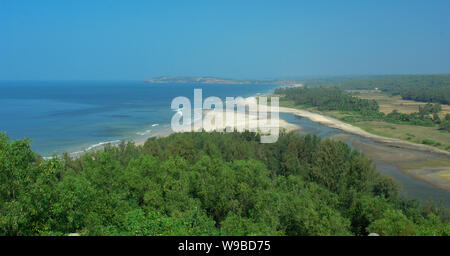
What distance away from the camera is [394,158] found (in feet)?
173

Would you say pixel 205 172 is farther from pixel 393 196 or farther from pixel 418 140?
pixel 418 140

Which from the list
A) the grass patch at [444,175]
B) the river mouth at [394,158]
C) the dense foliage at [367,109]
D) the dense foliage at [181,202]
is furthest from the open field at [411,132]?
the dense foliage at [181,202]

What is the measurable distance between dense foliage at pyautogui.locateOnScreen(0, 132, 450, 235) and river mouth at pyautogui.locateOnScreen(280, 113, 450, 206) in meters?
8.08

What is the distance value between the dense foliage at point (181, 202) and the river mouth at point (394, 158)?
26.5ft

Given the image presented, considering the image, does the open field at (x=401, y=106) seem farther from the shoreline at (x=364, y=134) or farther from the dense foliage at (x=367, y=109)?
the shoreline at (x=364, y=134)

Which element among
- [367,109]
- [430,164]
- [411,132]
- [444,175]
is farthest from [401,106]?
[444,175]

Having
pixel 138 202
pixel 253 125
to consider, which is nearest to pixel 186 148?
pixel 138 202

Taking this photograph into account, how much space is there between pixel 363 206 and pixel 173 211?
544 inches

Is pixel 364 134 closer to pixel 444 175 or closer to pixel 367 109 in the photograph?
pixel 444 175

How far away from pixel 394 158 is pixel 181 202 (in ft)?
152

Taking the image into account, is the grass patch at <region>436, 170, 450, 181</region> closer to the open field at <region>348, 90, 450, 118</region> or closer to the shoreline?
the shoreline

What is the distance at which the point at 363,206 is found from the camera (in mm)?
22438

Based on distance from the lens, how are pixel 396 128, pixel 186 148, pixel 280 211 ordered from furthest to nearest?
pixel 396 128 → pixel 186 148 → pixel 280 211

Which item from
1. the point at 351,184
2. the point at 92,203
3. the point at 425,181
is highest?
the point at 92,203
